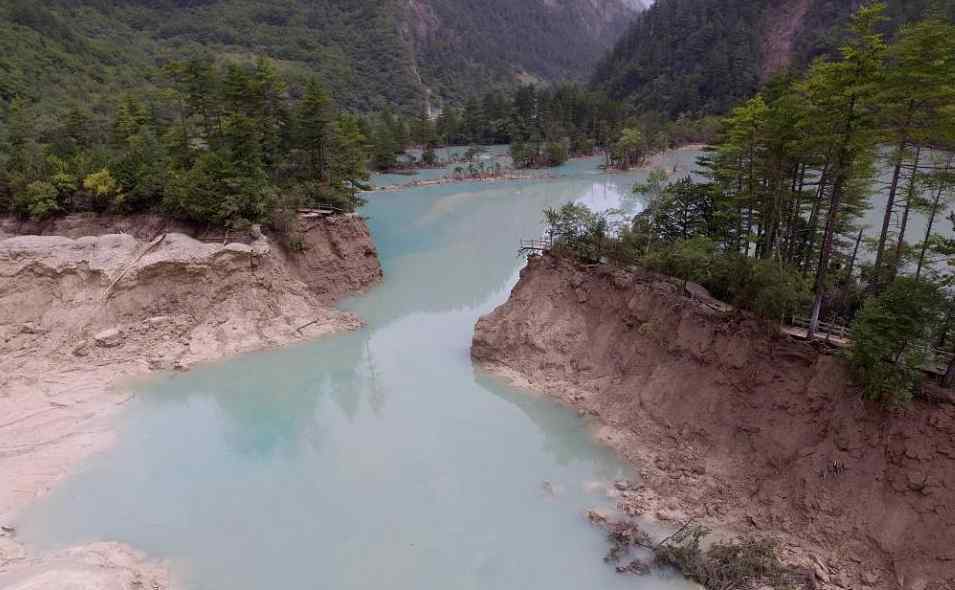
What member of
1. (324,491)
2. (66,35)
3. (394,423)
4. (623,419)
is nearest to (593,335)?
(623,419)

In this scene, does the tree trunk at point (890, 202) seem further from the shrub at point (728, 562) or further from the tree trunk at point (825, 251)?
the shrub at point (728, 562)

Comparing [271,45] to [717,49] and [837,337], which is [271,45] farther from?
[837,337]

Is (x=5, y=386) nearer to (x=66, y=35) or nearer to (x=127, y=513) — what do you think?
(x=127, y=513)

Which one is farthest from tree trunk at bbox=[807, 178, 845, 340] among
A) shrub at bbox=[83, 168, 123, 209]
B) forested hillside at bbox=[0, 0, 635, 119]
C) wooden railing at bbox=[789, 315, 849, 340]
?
forested hillside at bbox=[0, 0, 635, 119]

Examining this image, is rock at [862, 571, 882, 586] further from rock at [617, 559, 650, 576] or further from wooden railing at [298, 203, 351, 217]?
wooden railing at [298, 203, 351, 217]

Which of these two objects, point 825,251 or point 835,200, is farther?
point 825,251

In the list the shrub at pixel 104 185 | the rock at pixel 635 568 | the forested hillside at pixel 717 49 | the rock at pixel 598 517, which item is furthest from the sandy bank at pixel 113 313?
the forested hillside at pixel 717 49

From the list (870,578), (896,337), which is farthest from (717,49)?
(870,578)
